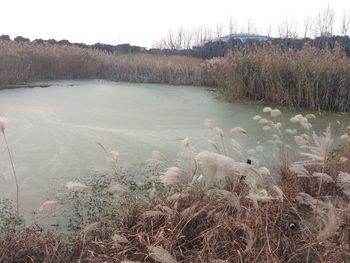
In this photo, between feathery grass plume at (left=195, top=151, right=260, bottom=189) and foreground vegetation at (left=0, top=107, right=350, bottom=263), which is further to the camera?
foreground vegetation at (left=0, top=107, right=350, bottom=263)

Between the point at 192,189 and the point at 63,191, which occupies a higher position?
the point at 192,189

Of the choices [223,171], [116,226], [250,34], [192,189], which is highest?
[250,34]

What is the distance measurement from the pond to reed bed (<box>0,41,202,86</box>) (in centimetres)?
132

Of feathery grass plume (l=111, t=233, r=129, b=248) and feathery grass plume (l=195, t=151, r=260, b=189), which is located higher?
feathery grass plume (l=195, t=151, r=260, b=189)

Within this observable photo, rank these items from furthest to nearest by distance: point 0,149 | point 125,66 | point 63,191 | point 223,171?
point 125,66 → point 0,149 → point 63,191 → point 223,171

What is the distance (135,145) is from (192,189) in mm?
2204

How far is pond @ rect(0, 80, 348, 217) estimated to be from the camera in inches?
154

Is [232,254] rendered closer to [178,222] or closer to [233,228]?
[233,228]

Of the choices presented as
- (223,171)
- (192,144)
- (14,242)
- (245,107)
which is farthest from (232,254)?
(245,107)

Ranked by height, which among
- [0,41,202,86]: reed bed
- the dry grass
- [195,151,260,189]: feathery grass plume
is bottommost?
the dry grass

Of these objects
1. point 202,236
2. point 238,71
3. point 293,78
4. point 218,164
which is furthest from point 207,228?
point 238,71

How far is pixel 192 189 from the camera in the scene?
272cm

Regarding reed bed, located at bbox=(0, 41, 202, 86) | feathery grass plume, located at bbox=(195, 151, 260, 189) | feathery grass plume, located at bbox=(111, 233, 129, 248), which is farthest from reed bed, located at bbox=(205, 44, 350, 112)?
feathery grass plume, located at bbox=(195, 151, 260, 189)

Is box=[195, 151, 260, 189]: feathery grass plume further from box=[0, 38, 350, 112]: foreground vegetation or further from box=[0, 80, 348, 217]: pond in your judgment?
box=[0, 38, 350, 112]: foreground vegetation
